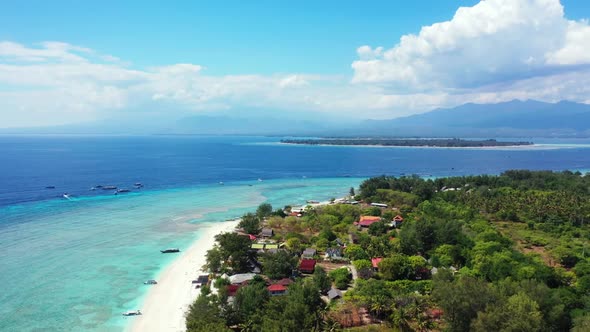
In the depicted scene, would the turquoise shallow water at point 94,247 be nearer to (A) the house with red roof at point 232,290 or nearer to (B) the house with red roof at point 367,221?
(A) the house with red roof at point 232,290

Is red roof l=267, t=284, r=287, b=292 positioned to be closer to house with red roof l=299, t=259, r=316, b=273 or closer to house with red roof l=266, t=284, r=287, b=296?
house with red roof l=266, t=284, r=287, b=296

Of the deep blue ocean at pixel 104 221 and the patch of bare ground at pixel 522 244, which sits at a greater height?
the deep blue ocean at pixel 104 221

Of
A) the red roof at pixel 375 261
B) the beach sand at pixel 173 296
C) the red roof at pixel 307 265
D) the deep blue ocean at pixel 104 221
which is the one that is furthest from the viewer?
the red roof at pixel 307 265

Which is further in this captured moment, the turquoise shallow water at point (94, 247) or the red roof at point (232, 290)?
the turquoise shallow water at point (94, 247)

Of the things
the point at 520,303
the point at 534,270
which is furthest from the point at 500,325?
the point at 534,270

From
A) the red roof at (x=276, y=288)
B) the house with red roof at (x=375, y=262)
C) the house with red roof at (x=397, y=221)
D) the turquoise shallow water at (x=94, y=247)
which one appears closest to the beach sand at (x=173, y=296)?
the turquoise shallow water at (x=94, y=247)

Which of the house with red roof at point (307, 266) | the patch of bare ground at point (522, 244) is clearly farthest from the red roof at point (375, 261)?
the patch of bare ground at point (522, 244)

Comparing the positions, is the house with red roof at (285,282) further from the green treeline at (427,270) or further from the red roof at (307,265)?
the red roof at (307,265)

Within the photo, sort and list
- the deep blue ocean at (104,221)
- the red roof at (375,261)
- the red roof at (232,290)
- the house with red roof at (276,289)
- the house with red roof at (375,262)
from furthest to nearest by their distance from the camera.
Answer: the red roof at (375,261) → the house with red roof at (375,262) → the deep blue ocean at (104,221) → the house with red roof at (276,289) → the red roof at (232,290)
